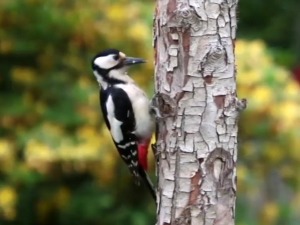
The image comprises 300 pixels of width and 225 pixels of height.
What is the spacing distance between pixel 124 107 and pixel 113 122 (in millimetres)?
103

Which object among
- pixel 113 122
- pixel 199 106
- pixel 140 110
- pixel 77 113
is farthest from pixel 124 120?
pixel 77 113

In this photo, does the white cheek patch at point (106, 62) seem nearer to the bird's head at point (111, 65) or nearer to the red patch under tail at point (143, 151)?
the bird's head at point (111, 65)

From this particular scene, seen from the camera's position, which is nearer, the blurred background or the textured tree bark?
the textured tree bark

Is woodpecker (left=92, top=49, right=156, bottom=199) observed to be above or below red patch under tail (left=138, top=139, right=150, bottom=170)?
above

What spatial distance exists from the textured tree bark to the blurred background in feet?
10.0

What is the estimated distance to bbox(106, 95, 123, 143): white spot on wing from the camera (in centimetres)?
485

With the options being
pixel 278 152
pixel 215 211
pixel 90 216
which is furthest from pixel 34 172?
pixel 215 211

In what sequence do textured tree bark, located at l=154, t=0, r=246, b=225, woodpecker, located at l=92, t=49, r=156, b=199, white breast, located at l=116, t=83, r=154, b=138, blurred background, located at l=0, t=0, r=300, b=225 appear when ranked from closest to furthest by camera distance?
textured tree bark, located at l=154, t=0, r=246, b=225
white breast, located at l=116, t=83, r=154, b=138
woodpecker, located at l=92, t=49, r=156, b=199
blurred background, located at l=0, t=0, r=300, b=225

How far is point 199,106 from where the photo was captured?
387 centimetres

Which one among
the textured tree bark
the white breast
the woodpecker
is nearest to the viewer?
the textured tree bark

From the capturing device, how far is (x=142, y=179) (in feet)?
16.5

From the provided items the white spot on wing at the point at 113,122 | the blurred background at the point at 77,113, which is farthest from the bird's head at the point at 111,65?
the blurred background at the point at 77,113

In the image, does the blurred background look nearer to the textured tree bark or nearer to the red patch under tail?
the red patch under tail

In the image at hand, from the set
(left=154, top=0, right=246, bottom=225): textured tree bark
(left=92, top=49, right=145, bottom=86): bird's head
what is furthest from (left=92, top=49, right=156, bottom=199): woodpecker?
(left=154, top=0, right=246, bottom=225): textured tree bark
